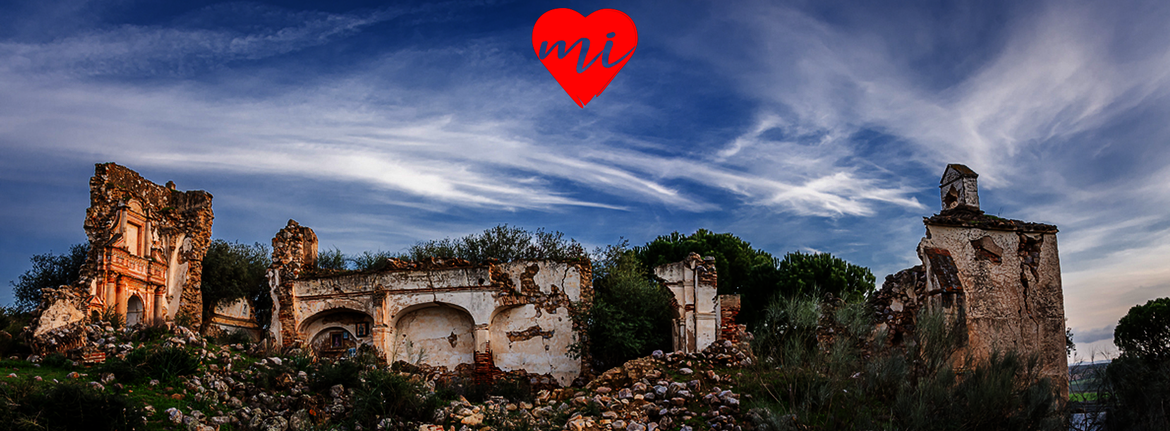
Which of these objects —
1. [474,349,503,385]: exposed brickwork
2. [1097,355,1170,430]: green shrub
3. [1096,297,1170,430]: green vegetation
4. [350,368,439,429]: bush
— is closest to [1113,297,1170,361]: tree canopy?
[1096,297,1170,430]: green vegetation

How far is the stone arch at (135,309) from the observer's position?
21656mm

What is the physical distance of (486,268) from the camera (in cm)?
2223

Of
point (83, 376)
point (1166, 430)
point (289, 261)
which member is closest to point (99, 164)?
point (289, 261)

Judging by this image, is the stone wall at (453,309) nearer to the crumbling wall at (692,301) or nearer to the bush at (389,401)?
the crumbling wall at (692,301)

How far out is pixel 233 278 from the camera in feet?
99.6

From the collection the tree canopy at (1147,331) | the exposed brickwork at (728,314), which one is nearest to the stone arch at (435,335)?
the exposed brickwork at (728,314)

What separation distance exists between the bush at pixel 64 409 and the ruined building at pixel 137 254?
5.46m

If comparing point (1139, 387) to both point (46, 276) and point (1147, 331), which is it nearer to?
point (1147, 331)

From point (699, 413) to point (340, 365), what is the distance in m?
7.12

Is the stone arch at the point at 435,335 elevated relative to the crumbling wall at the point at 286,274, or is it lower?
lower

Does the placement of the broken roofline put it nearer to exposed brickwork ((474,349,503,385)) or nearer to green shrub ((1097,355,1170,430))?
exposed brickwork ((474,349,503,385))

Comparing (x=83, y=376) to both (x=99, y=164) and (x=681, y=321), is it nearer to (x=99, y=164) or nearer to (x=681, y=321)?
(x=99, y=164)

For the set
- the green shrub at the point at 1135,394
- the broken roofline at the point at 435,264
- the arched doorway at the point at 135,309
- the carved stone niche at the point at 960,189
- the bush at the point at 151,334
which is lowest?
the green shrub at the point at 1135,394

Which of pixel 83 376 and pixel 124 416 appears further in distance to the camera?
pixel 83 376
